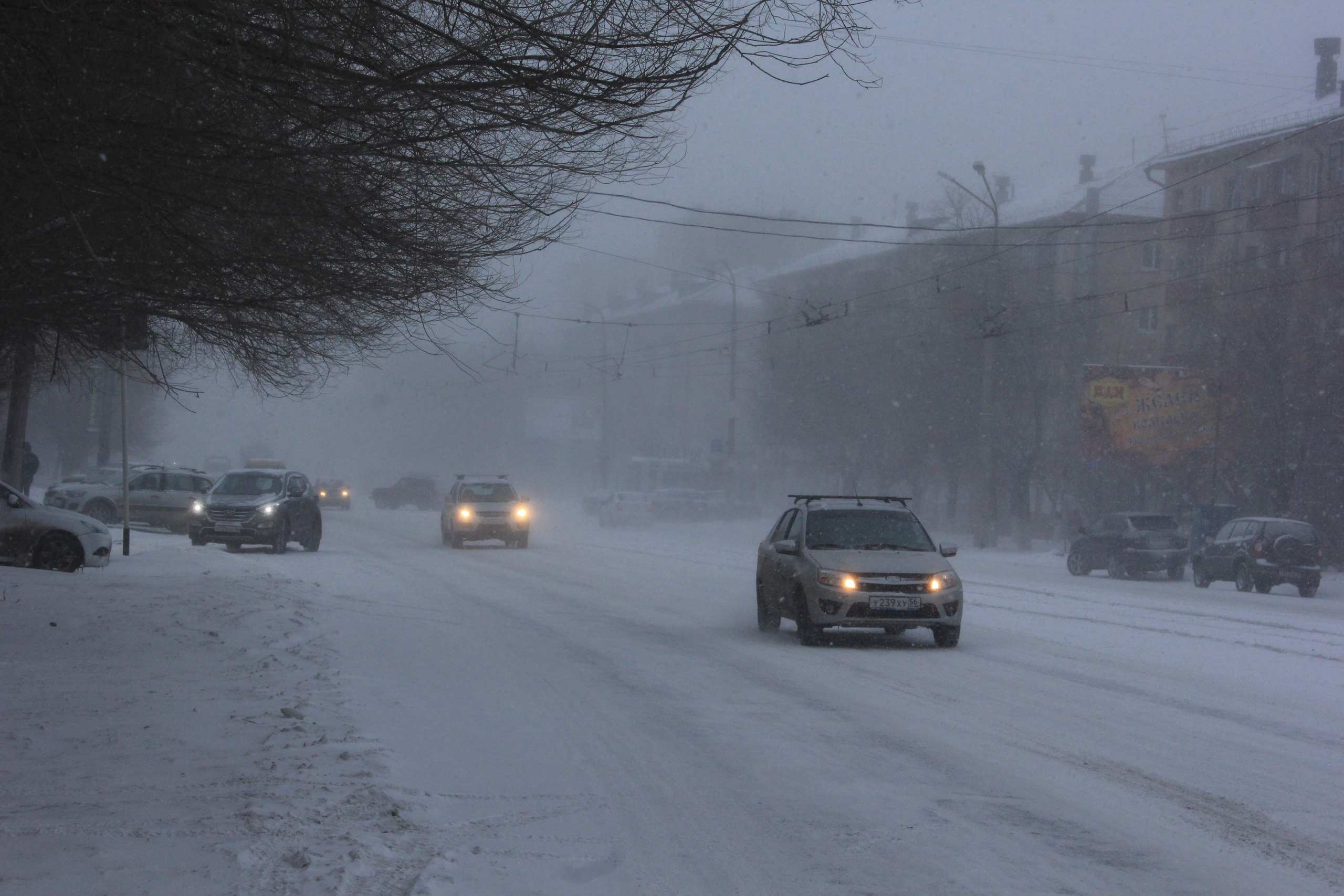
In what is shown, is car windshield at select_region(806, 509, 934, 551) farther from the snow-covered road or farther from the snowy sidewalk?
the snowy sidewalk

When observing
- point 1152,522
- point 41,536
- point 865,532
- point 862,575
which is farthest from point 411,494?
point 862,575

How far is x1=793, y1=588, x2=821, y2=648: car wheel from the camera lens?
13.6 metres

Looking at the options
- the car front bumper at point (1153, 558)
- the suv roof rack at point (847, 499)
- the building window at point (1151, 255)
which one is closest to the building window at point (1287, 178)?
the building window at point (1151, 255)

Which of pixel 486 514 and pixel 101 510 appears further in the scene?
pixel 101 510

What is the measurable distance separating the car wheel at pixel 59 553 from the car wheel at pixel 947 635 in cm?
1301

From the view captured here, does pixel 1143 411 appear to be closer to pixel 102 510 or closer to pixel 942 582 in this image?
pixel 942 582

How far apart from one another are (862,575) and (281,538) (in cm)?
1744

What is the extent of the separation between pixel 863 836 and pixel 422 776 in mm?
2503

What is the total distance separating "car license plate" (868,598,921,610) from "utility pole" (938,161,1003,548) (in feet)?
77.1

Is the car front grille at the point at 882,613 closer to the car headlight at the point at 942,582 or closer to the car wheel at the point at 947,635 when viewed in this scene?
the car headlight at the point at 942,582

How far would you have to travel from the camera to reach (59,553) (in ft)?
63.4

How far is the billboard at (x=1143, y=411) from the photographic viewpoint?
133 feet

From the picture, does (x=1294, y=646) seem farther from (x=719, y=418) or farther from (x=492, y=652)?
(x=719, y=418)

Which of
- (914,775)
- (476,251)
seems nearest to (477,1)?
(476,251)
